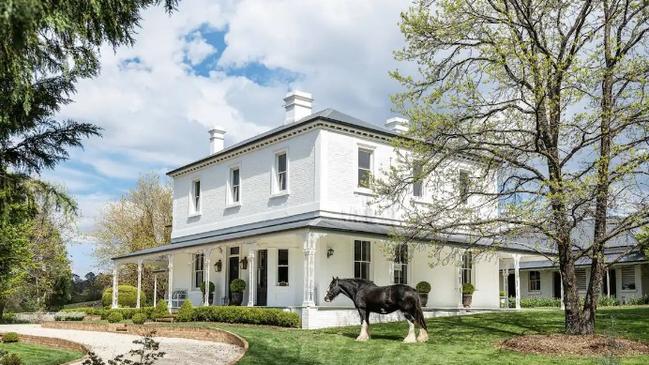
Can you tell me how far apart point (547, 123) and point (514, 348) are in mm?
5008

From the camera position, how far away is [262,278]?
25172 millimetres

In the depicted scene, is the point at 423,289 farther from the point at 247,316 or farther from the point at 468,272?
the point at 247,316

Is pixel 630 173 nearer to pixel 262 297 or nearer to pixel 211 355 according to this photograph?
pixel 211 355

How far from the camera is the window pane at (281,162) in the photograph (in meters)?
25.0

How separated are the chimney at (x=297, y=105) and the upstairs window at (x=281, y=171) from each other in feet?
8.12

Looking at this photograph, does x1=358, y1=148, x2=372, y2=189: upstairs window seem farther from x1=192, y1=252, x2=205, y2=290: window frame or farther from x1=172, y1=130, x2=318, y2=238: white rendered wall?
x1=192, y1=252, x2=205, y2=290: window frame

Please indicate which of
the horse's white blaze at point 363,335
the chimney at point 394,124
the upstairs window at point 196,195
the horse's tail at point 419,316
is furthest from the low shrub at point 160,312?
the horse's tail at point 419,316

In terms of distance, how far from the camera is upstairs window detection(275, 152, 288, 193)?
978 inches

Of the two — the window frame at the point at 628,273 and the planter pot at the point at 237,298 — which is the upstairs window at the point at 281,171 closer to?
the planter pot at the point at 237,298

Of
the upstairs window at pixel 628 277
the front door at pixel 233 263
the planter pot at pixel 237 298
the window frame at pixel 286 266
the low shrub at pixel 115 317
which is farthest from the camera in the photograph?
the upstairs window at pixel 628 277

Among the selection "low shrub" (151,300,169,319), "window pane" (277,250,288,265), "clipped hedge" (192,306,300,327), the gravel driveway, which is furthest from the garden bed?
"low shrub" (151,300,169,319)

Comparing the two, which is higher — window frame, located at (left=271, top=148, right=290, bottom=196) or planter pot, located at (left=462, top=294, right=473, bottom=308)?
window frame, located at (left=271, top=148, right=290, bottom=196)

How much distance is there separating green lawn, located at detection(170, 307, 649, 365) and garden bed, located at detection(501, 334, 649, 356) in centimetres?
33

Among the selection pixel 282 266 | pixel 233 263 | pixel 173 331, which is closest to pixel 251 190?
pixel 233 263
